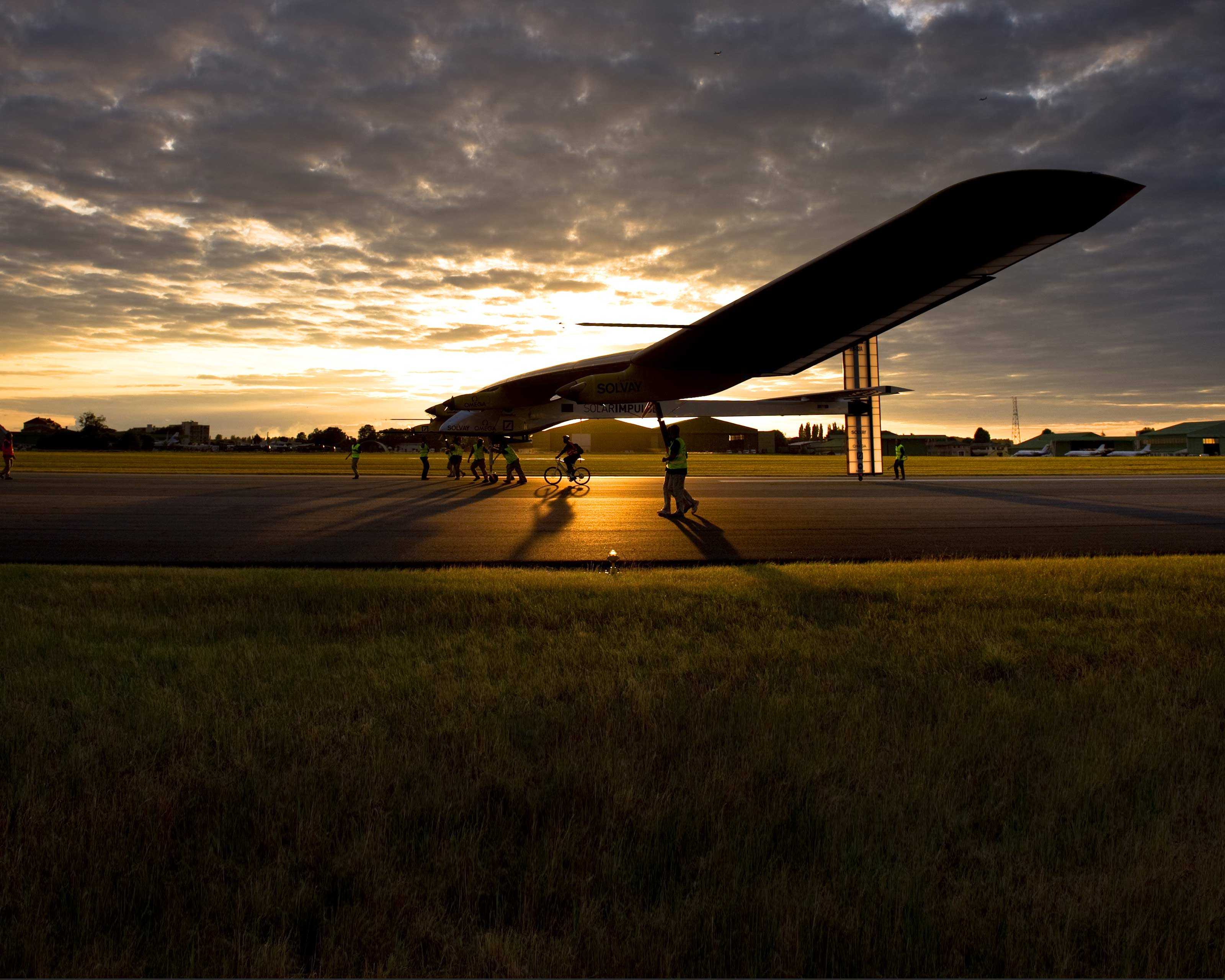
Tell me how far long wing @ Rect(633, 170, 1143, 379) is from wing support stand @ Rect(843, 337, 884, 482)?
22.9 metres

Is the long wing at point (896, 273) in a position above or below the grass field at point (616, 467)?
above

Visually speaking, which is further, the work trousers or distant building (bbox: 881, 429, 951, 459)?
distant building (bbox: 881, 429, 951, 459)

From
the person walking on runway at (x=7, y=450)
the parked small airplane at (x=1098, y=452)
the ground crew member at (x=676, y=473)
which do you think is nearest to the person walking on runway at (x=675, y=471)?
the ground crew member at (x=676, y=473)

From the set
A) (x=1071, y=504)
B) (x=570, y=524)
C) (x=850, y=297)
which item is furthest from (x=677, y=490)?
(x=1071, y=504)

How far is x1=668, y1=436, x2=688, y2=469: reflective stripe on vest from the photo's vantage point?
59.0 ft

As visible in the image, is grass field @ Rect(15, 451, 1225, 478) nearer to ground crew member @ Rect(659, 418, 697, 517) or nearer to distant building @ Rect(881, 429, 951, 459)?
ground crew member @ Rect(659, 418, 697, 517)

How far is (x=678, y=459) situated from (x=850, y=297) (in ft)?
18.8

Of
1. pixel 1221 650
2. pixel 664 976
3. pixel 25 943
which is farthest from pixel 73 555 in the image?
pixel 1221 650

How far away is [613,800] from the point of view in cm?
357

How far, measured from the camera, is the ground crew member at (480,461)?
3419 centimetres

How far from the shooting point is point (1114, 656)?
6141 millimetres

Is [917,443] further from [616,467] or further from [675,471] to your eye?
[675,471]

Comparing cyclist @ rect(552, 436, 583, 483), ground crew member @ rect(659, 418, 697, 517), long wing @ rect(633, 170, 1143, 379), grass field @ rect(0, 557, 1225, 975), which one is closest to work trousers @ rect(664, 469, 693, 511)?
ground crew member @ rect(659, 418, 697, 517)

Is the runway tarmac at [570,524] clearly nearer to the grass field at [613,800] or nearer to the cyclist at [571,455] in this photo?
the cyclist at [571,455]
